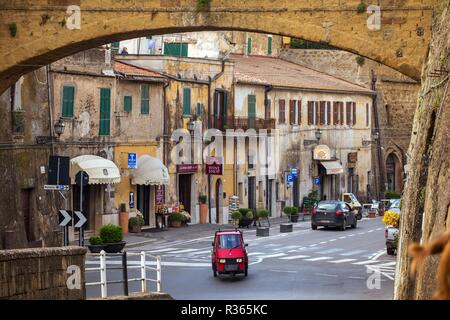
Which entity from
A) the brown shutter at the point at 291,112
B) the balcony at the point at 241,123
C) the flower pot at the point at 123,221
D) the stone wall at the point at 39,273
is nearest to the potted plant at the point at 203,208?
the balcony at the point at 241,123

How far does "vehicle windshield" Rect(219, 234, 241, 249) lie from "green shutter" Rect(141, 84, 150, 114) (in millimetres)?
19387

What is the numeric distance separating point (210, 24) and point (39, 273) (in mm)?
6697

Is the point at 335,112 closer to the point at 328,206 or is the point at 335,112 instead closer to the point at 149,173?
the point at 328,206

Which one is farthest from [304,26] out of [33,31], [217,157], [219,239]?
[217,157]

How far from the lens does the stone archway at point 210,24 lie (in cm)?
2270

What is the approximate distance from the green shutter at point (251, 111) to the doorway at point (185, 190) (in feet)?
23.0

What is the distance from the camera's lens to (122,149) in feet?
159

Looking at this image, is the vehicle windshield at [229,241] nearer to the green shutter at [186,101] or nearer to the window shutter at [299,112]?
the green shutter at [186,101]

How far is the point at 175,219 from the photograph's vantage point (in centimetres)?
5088

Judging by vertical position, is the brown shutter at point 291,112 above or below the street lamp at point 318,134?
above

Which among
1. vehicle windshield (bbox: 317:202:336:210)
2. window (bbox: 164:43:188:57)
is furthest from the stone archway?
window (bbox: 164:43:188:57)

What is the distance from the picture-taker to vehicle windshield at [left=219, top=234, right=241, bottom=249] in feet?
103

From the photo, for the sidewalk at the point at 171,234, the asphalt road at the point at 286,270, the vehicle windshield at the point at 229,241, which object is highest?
the vehicle windshield at the point at 229,241

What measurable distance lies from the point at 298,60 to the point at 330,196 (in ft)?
39.1
